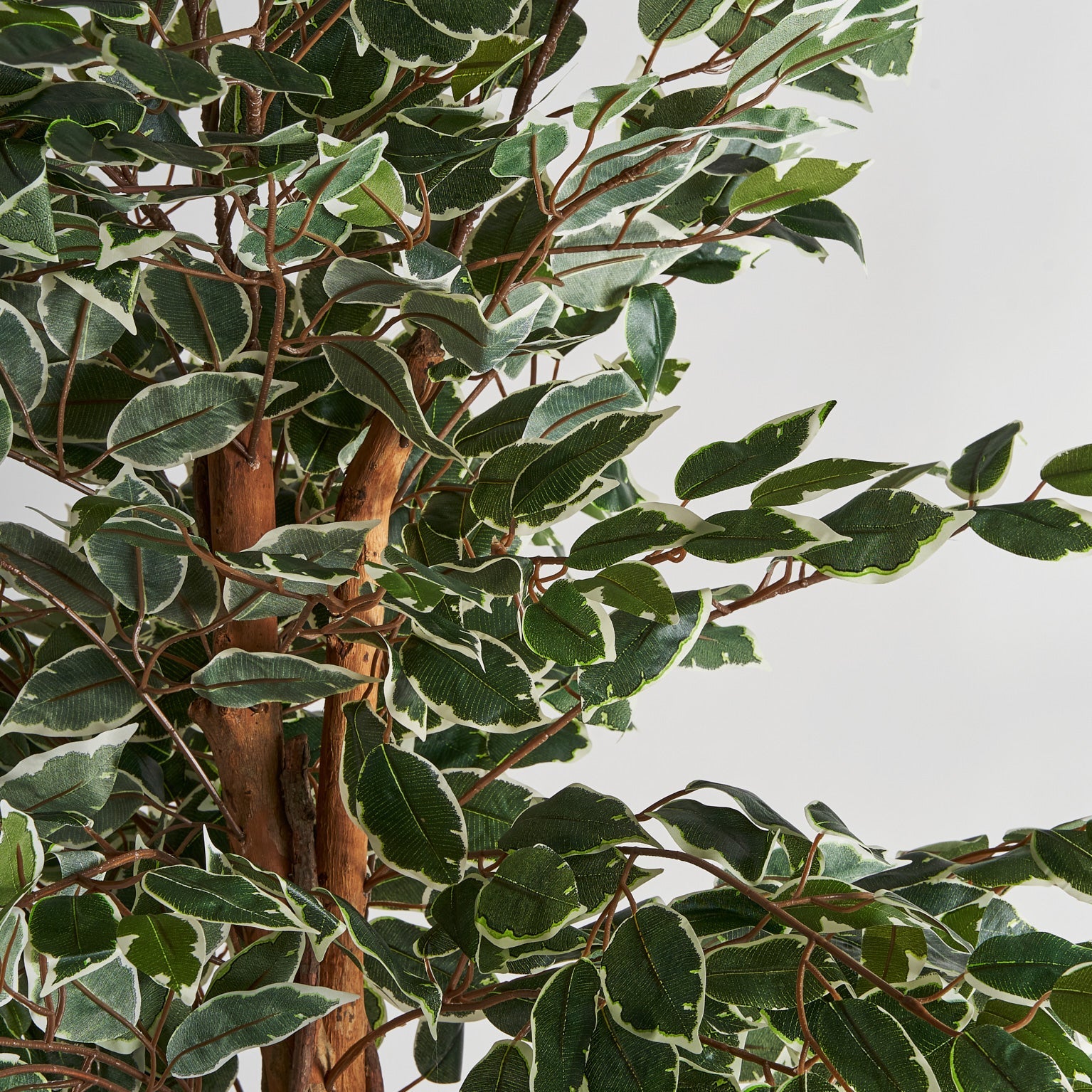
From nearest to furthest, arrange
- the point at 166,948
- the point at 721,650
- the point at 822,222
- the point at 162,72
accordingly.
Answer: the point at 162,72 < the point at 166,948 < the point at 822,222 < the point at 721,650

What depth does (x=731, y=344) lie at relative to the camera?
4.88 feet

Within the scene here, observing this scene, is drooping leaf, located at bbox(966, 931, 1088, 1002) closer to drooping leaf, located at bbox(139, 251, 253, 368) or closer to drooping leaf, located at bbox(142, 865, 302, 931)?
drooping leaf, located at bbox(142, 865, 302, 931)

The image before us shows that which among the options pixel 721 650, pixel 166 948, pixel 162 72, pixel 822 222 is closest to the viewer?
pixel 162 72

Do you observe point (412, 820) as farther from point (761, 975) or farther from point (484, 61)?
point (484, 61)

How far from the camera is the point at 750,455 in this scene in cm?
45

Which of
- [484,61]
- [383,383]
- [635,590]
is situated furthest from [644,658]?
[484,61]

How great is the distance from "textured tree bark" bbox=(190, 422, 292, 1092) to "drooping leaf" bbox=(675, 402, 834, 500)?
0.69 feet

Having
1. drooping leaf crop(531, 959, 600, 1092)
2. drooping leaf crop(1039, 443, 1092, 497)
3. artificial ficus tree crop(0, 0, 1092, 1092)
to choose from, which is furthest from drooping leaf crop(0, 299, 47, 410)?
drooping leaf crop(1039, 443, 1092, 497)

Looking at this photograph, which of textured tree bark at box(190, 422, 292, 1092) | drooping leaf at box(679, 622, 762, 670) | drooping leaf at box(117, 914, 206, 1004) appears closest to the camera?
drooping leaf at box(117, 914, 206, 1004)

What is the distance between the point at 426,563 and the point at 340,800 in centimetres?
12

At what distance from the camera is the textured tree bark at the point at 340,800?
542 mm

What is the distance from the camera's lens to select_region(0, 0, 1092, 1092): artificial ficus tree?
15.2 inches

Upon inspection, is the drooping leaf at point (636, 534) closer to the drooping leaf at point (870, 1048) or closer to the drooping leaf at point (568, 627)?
the drooping leaf at point (568, 627)

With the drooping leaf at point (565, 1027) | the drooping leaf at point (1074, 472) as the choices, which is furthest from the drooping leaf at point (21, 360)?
the drooping leaf at point (1074, 472)
